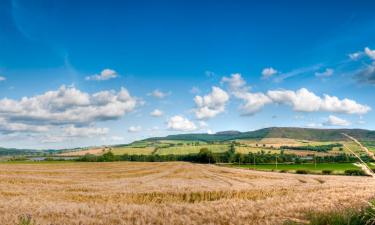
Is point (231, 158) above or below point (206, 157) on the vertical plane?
below

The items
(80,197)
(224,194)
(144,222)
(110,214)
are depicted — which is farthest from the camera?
(224,194)

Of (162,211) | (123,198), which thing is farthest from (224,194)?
(162,211)

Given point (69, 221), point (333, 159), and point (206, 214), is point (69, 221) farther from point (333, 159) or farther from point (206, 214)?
point (333, 159)

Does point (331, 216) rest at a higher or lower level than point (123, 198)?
higher

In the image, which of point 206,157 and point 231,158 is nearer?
point 231,158

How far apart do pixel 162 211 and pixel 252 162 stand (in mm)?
138124

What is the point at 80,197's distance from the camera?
858 inches

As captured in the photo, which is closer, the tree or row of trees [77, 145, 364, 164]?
row of trees [77, 145, 364, 164]

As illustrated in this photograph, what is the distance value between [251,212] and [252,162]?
138m

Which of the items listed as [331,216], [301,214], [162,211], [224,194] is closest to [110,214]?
[162,211]

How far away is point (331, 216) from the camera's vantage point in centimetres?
916

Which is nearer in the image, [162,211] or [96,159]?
[162,211]

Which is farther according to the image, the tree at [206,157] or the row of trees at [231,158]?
the tree at [206,157]

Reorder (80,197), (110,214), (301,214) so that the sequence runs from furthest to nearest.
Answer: (80,197)
(110,214)
(301,214)
